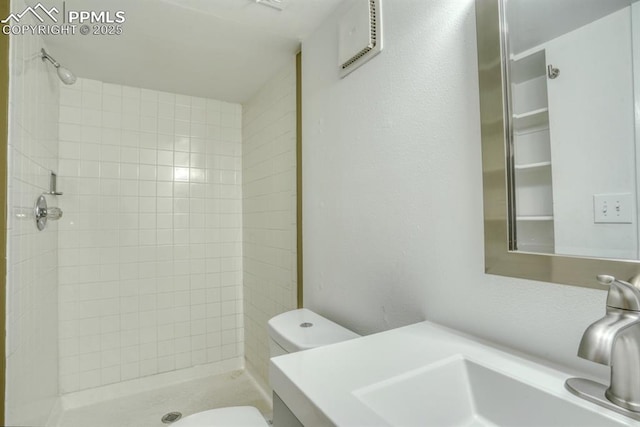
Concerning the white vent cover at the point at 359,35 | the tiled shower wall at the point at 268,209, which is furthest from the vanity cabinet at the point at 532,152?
the tiled shower wall at the point at 268,209

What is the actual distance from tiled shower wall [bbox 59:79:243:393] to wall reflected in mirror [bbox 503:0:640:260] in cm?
224

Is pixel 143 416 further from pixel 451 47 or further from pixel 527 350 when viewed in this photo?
pixel 451 47

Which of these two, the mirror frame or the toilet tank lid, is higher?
the mirror frame

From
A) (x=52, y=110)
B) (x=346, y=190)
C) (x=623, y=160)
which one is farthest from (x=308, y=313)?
(x=52, y=110)

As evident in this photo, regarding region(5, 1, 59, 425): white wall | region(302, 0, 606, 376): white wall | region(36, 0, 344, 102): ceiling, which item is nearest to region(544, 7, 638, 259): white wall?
region(302, 0, 606, 376): white wall

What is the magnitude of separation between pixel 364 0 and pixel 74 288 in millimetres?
2424

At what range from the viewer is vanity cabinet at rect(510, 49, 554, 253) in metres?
0.75

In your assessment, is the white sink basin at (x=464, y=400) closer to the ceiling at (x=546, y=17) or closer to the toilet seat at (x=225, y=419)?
the toilet seat at (x=225, y=419)

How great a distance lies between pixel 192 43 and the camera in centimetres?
173

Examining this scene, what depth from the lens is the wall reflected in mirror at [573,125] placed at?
62cm

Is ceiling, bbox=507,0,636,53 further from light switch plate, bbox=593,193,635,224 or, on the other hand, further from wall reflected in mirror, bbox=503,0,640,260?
light switch plate, bbox=593,193,635,224

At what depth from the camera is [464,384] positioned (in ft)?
2.31

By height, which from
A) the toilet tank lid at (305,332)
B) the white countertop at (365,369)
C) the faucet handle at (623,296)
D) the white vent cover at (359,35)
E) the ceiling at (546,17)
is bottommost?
the toilet tank lid at (305,332)

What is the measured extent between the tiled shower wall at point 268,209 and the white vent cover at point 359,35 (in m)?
0.60
